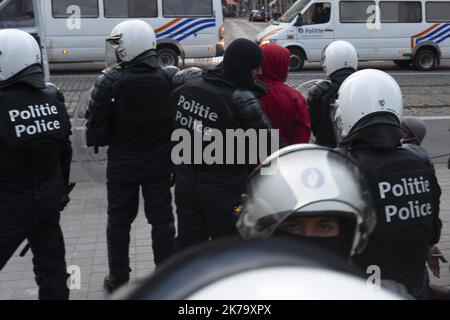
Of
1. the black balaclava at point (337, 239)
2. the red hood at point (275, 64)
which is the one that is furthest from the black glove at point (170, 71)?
the black balaclava at point (337, 239)

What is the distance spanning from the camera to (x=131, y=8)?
15477 millimetres

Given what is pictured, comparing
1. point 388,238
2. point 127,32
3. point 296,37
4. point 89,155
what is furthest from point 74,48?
point 388,238

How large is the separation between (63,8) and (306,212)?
586 inches

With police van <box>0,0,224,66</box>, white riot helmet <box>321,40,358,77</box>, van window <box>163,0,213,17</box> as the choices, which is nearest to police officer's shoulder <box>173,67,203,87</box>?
white riot helmet <box>321,40,358,77</box>

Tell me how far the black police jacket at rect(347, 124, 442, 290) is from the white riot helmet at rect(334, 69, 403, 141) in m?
0.22

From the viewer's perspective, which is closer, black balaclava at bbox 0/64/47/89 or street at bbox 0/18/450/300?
black balaclava at bbox 0/64/47/89

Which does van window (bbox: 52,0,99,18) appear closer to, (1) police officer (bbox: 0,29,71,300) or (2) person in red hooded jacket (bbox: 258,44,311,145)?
(2) person in red hooded jacket (bbox: 258,44,311,145)

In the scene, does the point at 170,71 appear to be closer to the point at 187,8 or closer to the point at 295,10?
the point at 187,8

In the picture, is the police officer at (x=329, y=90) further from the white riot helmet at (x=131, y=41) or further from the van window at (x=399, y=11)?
the van window at (x=399, y=11)

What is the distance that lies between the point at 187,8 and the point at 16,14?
4.56 meters

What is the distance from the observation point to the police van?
49.4 ft

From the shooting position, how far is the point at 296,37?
16.0 meters

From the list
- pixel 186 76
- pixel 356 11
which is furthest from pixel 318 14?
pixel 186 76

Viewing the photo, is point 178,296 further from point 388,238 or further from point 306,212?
point 388,238
